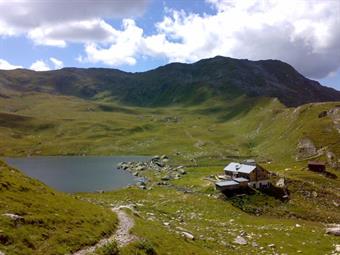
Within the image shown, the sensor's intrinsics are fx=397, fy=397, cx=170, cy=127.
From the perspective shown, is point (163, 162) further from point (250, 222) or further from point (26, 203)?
point (26, 203)

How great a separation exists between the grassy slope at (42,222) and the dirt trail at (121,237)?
0.70 m

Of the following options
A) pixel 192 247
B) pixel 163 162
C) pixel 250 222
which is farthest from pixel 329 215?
pixel 163 162

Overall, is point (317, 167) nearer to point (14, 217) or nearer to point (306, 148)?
point (306, 148)

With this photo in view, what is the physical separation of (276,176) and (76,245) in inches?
3173

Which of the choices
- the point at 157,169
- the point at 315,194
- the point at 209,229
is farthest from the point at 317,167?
the point at 209,229

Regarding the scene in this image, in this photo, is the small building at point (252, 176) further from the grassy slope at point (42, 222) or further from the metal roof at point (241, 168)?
the grassy slope at point (42, 222)

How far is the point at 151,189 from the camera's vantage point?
107625 millimetres

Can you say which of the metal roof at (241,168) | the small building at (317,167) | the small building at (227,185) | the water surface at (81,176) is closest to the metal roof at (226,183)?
the small building at (227,185)

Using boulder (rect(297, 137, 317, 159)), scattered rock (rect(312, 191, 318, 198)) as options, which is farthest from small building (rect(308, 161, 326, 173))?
boulder (rect(297, 137, 317, 159))

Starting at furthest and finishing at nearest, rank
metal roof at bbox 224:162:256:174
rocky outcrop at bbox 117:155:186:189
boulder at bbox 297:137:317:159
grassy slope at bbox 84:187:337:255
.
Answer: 1. boulder at bbox 297:137:317:159
2. rocky outcrop at bbox 117:155:186:189
3. metal roof at bbox 224:162:256:174
4. grassy slope at bbox 84:187:337:255

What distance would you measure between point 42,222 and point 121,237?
847 centimetres

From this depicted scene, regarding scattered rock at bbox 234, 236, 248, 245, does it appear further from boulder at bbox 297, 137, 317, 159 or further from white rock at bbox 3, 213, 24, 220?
boulder at bbox 297, 137, 317, 159

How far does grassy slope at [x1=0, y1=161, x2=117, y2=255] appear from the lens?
30.7 m

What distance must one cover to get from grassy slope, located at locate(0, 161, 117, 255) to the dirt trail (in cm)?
70
